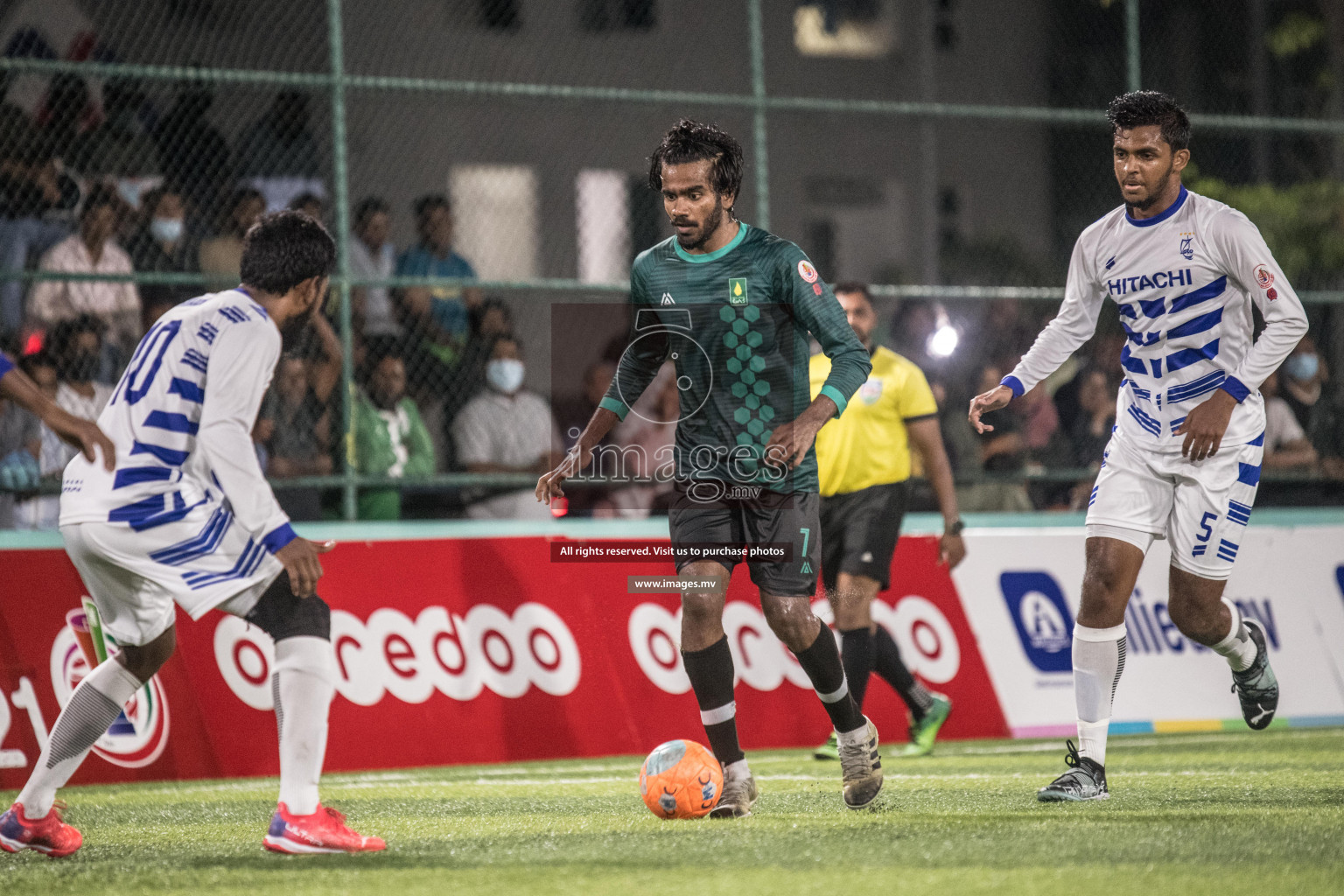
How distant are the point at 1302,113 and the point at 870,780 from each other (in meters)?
17.3

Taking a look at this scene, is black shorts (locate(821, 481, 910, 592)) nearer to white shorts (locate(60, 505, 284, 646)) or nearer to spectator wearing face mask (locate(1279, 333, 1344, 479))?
white shorts (locate(60, 505, 284, 646))

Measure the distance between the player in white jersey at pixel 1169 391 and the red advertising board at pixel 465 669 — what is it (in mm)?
3171

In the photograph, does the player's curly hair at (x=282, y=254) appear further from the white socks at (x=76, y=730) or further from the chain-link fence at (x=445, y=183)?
the chain-link fence at (x=445, y=183)

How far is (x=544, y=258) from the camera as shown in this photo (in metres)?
19.0

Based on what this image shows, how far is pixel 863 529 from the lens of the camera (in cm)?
866

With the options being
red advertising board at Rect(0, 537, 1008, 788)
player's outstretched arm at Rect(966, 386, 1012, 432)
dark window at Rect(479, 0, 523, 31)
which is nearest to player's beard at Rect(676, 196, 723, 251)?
player's outstretched arm at Rect(966, 386, 1012, 432)

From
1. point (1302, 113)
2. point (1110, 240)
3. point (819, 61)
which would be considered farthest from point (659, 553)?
point (819, 61)

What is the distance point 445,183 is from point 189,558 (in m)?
12.5

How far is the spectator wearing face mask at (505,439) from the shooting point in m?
10.1

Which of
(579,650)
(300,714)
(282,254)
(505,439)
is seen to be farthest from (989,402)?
(505,439)

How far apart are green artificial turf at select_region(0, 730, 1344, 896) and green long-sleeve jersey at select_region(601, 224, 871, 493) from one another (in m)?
1.32

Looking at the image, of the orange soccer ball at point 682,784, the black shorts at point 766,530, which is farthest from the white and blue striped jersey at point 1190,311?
the orange soccer ball at point 682,784

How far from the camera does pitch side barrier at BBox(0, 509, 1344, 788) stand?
27.6ft

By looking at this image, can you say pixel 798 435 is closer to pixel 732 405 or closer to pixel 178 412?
pixel 732 405
